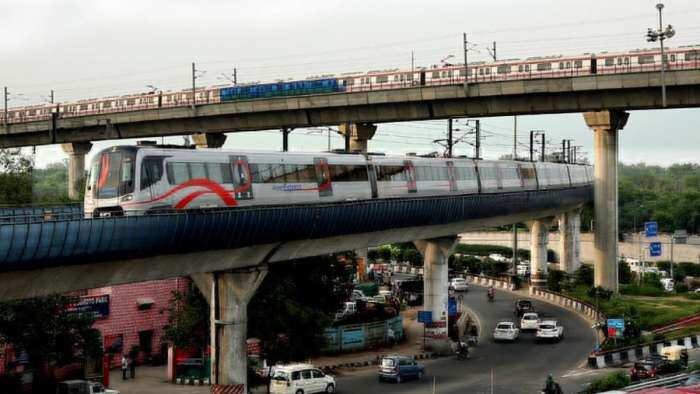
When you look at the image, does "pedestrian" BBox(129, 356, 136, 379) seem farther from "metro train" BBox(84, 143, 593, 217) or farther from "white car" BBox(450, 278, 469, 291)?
"white car" BBox(450, 278, 469, 291)

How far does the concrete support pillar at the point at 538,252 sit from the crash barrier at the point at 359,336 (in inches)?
1281

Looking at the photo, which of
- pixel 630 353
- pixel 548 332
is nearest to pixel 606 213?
pixel 548 332

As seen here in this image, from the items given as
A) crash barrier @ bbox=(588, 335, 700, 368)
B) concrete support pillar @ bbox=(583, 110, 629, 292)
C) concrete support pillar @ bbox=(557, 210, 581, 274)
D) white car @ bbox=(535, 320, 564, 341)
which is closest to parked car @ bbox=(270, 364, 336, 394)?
crash barrier @ bbox=(588, 335, 700, 368)

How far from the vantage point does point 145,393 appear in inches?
1422

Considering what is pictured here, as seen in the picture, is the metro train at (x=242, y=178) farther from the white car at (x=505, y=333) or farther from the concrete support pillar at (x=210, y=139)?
the concrete support pillar at (x=210, y=139)

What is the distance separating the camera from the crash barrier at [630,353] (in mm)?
41781

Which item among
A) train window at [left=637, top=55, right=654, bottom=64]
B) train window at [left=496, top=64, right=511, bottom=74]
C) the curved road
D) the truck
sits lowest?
the curved road

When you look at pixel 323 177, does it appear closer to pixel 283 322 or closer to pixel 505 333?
pixel 283 322

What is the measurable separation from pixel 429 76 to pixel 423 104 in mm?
2668

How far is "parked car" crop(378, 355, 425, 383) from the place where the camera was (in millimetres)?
37875

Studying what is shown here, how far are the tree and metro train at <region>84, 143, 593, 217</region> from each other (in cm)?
637

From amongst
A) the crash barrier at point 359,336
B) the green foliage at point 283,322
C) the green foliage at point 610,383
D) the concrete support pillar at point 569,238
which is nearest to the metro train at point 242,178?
the green foliage at point 283,322

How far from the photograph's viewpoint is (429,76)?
6556 cm

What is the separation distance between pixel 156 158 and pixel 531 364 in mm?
23505
